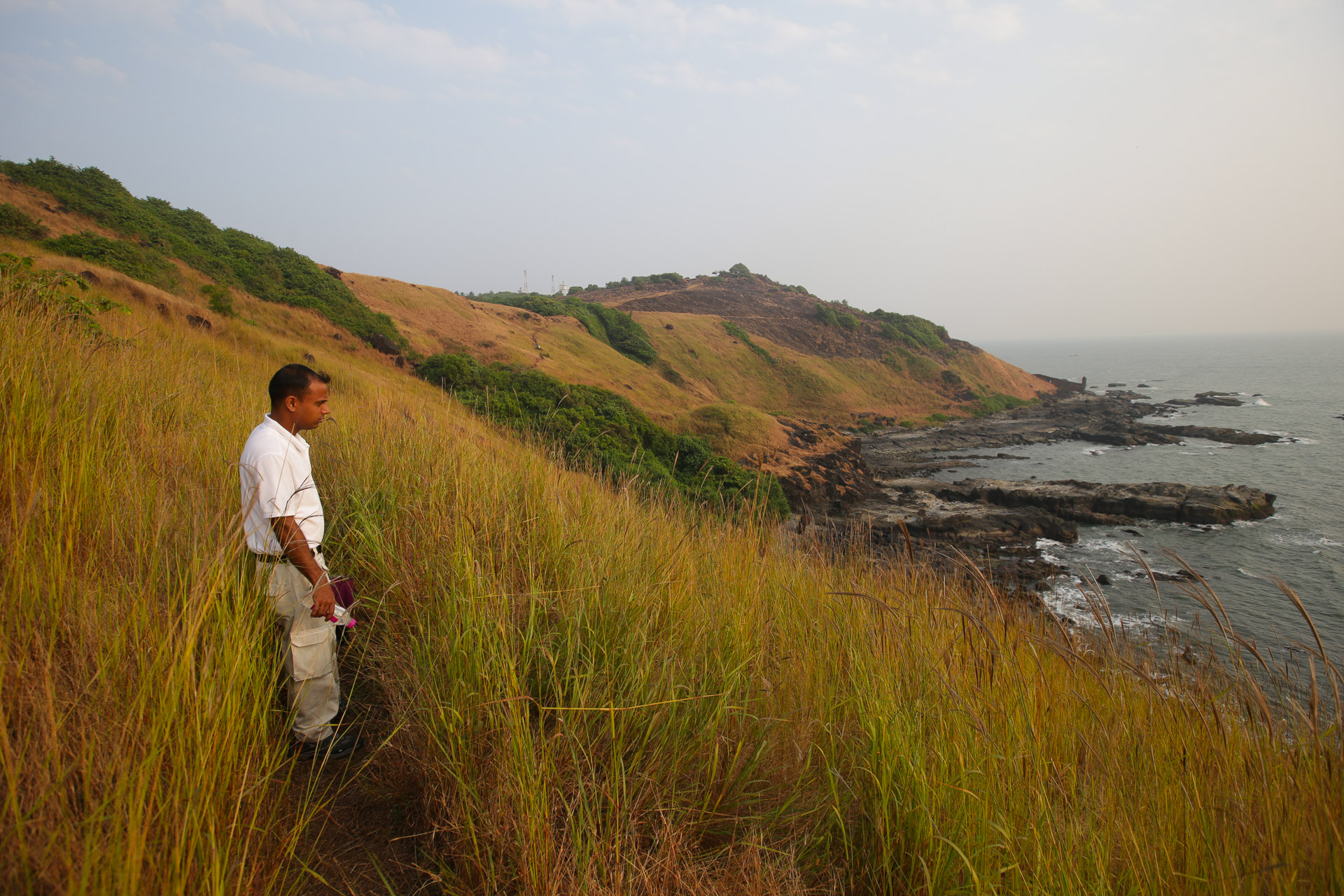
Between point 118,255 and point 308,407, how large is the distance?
2051 cm

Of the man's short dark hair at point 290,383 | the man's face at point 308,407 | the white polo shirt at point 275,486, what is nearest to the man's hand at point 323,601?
the white polo shirt at point 275,486

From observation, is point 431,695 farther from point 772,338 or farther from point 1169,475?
point 772,338

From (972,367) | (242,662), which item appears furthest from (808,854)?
(972,367)

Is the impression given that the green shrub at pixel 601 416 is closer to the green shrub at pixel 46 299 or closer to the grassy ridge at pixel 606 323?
the green shrub at pixel 46 299

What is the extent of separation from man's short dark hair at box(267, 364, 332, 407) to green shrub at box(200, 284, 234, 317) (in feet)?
61.5

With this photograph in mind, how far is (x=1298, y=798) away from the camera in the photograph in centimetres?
187

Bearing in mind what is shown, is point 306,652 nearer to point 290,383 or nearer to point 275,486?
point 275,486

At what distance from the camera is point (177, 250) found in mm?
20234

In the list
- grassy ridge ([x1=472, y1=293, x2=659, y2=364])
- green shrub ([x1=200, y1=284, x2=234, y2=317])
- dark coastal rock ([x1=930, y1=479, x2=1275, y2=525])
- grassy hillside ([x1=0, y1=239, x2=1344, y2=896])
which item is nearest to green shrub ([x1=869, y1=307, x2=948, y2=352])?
grassy ridge ([x1=472, y1=293, x2=659, y2=364])

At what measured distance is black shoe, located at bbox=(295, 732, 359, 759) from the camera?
8.55 ft

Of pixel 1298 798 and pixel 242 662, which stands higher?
pixel 242 662

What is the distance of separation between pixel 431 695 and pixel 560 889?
2.55 ft

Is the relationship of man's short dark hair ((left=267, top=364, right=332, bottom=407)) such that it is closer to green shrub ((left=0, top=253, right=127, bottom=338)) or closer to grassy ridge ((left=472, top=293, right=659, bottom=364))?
green shrub ((left=0, top=253, right=127, bottom=338))

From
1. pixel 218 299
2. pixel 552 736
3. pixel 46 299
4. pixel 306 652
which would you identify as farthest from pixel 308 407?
pixel 218 299
